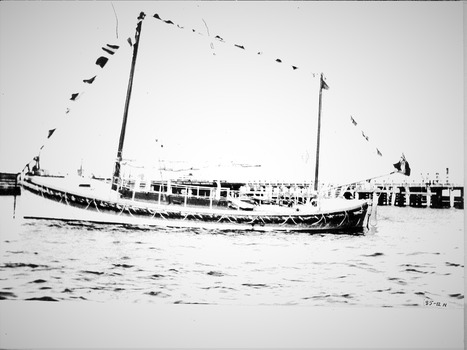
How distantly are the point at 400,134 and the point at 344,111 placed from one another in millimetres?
379

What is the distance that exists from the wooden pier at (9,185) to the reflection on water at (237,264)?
5 cm

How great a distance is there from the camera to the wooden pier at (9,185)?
1.89 m

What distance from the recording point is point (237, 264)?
1.92m

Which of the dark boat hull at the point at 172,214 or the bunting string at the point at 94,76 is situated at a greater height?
the bunting string at the point at 94,76

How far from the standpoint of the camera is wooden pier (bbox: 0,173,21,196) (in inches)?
74.4

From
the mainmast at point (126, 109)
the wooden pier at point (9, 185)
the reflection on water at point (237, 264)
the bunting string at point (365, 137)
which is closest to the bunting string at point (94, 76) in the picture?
the mainmast at point (126, 109)

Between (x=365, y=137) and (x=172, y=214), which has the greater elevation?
(x=365, y=137)

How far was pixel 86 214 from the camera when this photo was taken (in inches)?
75.0

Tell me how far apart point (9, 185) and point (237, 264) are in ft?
4.62

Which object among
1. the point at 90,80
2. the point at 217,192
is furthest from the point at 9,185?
the point at 217,192

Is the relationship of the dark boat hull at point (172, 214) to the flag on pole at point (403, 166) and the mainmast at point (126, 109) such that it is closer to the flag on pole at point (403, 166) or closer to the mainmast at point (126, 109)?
the mainmast at point (126, 109)

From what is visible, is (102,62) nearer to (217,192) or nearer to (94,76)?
Answer: (94,76)

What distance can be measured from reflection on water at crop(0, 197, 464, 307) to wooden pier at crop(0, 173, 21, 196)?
1.8 inches

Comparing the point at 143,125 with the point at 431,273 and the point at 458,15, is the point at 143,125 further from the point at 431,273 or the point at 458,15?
the point at 458,15
